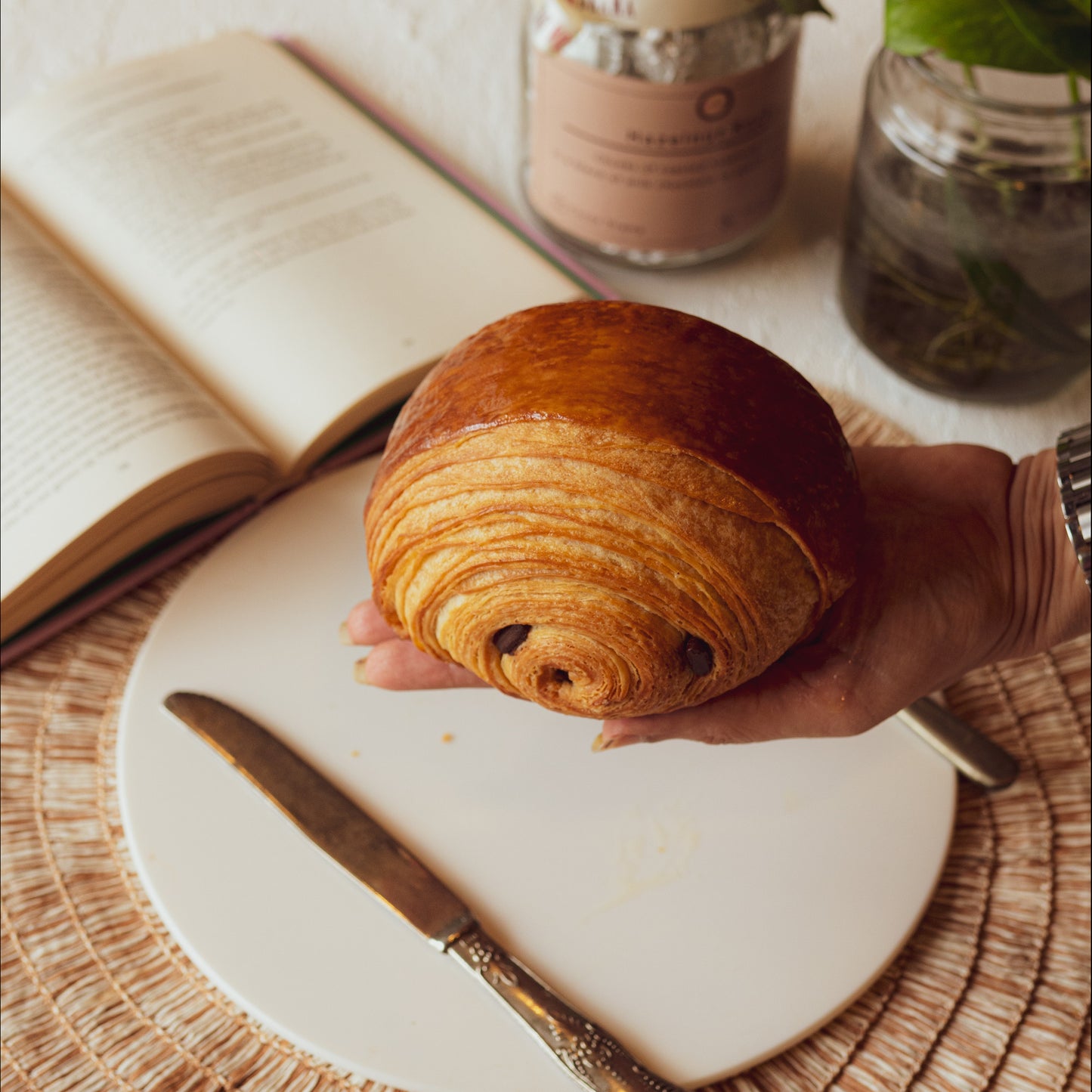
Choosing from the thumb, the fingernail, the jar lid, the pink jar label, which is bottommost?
the fingernail

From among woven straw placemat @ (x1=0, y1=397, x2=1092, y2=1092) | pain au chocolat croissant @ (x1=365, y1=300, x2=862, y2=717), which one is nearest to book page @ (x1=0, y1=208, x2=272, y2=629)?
woven straw placemat @ (x1=0, y1=397, x2=1092, y2=1092)

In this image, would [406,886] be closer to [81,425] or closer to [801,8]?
[81,425]

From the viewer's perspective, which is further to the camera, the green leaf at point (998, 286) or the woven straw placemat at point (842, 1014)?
the green leaf at point (998, 286)

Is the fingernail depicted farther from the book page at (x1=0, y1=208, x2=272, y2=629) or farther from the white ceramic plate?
the book page at (x1=0, y1=208, x2=272, y2=629)

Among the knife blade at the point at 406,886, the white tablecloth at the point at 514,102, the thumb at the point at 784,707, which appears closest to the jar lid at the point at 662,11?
the white tablecloth at the point at 514,102

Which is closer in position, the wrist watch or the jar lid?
the wrist watch

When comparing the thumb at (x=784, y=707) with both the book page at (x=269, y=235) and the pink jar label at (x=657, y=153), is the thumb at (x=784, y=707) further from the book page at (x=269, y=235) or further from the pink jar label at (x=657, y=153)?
the pink jar label at (x=657, y=153)

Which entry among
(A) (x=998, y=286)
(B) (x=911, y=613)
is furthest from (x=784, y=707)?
(A) (x=998, y=286)
